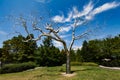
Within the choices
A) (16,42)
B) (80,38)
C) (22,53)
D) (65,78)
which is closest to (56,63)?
(22,53)

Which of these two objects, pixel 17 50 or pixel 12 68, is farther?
pixel 17 50

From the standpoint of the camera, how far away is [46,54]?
41375 millimetres

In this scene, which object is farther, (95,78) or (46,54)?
(46,54)

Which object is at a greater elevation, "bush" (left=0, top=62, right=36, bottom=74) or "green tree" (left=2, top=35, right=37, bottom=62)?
"green tree" (left=2, top=35, right=37, bottom=62)

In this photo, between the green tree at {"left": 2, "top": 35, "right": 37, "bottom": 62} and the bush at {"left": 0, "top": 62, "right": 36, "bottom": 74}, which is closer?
the bush at {"left": 0, "top": 62, "right": 36, "bottom": 74}

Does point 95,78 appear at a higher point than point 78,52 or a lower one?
lower

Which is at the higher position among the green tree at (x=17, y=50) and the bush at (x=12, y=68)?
the green tree at (x=17, y=50)

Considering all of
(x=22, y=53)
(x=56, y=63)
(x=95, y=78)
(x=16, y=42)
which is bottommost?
(x=95, y=78)

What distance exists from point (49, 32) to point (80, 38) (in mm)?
3893

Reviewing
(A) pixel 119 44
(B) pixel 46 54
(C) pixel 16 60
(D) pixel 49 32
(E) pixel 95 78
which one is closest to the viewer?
(E) pixel 95 78

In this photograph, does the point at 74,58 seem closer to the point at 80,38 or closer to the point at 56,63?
the point at 56,63

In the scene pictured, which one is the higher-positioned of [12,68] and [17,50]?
[17,50]

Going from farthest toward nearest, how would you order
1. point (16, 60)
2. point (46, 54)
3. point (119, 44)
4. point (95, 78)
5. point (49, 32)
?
point (16, 60) → point (119, 44) → point (46, 54) → point (49, 32) → point (95, 78)

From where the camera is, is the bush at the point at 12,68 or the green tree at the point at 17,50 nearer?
the bush at the point at 12,68
